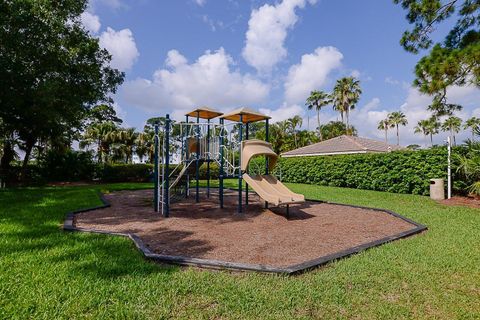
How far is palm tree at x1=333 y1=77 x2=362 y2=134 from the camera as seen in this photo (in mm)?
35812

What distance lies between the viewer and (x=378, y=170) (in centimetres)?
1370

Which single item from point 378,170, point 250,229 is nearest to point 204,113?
point 250,229

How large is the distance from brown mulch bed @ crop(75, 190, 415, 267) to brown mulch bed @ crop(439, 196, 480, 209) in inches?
136

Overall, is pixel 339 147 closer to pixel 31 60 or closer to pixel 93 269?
pixel 31 60

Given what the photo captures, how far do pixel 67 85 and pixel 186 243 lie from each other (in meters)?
9.78

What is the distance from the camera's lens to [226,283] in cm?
327

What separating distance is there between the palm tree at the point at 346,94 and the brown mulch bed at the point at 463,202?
27629 mm

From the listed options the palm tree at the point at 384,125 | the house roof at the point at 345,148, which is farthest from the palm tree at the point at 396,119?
the house roof at the point at 345,148

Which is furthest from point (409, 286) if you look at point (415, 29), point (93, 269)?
point (415, 29)

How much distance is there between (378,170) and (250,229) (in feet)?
32.9

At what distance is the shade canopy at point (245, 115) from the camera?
27.4 ft

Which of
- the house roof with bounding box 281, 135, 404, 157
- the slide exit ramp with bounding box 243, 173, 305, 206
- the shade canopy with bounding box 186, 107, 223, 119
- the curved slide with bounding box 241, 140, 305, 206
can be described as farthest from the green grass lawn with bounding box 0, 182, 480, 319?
the house roof with bounding box 281, 135, 404, 157

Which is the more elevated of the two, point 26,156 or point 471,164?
point 26,156

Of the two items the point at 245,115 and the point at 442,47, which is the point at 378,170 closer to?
the point at 442,47
